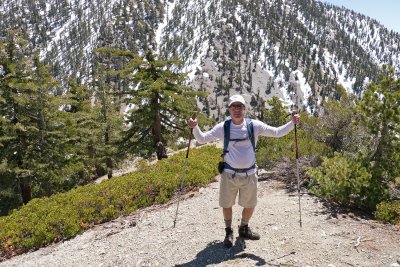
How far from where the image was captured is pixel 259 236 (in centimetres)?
618

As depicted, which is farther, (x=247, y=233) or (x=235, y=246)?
(x=247, y=233)

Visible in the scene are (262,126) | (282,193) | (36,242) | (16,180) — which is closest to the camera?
(262,126)

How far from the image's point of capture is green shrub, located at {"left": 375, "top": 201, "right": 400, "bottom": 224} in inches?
269

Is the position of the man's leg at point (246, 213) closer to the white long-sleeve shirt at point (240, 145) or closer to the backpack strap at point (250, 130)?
the white long-sleeve shirt at point (240, 145)

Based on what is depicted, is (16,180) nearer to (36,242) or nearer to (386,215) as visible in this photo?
(36,242)

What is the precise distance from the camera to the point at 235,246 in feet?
19.4

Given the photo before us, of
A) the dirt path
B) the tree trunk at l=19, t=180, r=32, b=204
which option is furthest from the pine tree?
the tree trunk at l=19, t=180, r=32, b=204

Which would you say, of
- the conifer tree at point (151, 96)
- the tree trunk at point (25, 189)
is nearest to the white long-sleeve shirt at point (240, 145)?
the conifer tree at point (151, 96)

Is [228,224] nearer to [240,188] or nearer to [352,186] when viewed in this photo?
[240,188]

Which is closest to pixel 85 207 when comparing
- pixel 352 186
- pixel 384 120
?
pixel 352 186

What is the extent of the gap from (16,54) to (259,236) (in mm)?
16585

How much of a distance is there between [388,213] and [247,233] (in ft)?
9.81

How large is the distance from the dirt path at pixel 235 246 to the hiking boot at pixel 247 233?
4.6 inches

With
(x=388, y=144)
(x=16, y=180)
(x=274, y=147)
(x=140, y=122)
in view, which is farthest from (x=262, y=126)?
(x=16, y=180)
